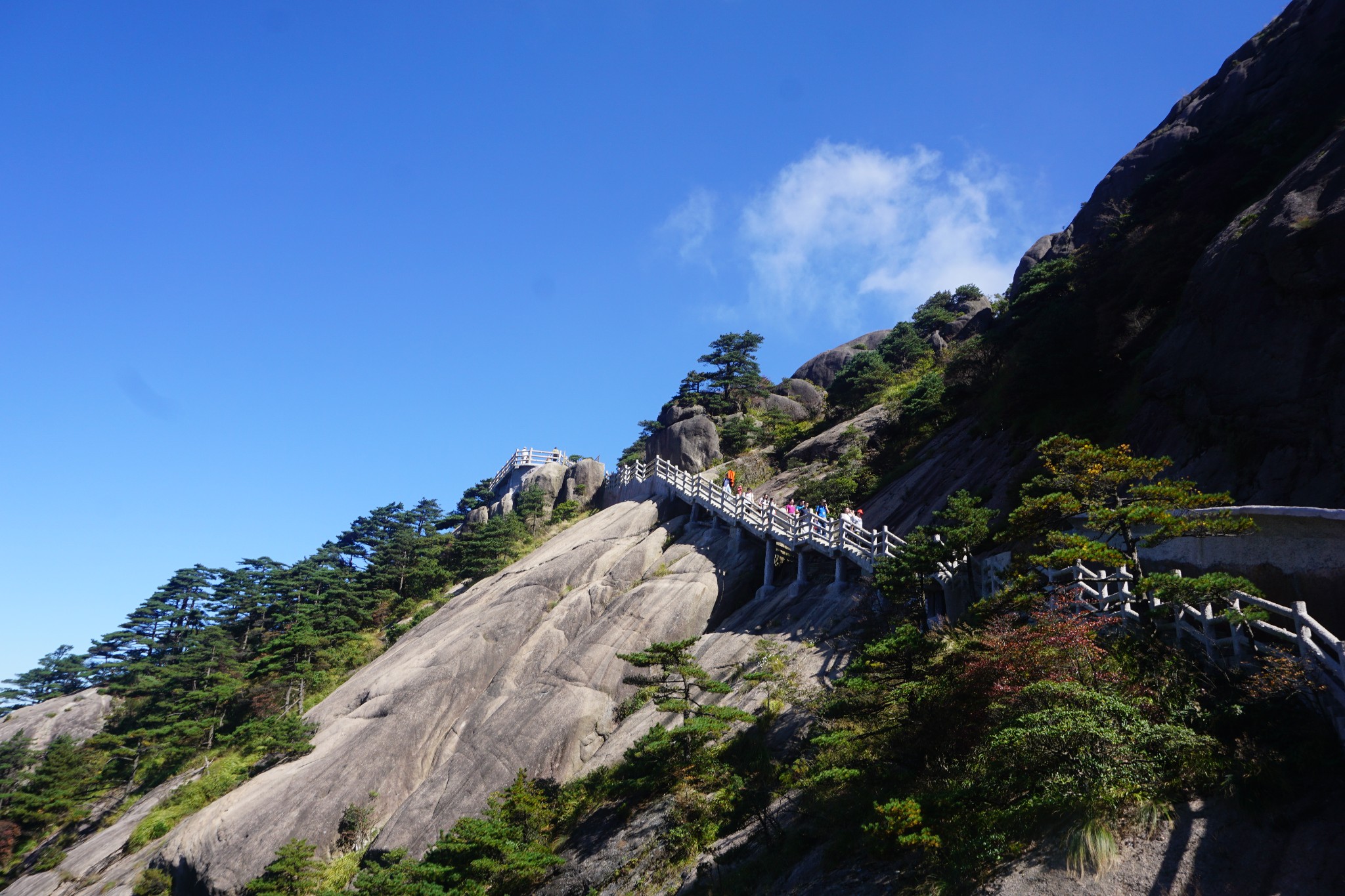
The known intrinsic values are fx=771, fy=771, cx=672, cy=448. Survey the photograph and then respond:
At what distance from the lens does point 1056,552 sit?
13102 mm

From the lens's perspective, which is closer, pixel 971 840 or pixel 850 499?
pixel 971 840

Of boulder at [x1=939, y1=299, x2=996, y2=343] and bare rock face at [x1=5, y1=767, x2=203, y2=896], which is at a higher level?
boulder at [x1=939, y1=299, x2=996, y2=343]

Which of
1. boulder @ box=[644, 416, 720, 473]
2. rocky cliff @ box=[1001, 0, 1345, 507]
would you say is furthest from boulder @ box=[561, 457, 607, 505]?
rocky cliff @ box=[1001, 0, 1345, 507]

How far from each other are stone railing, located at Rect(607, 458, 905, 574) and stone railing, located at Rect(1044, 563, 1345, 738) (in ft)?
20.3

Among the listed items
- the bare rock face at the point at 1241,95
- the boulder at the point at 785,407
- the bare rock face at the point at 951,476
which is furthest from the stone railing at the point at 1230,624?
the boulder at the point at 785,407

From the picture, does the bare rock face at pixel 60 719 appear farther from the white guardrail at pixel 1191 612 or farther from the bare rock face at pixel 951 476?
the bare rock face at pixel 951 476

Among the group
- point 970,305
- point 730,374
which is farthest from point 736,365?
point 970,305

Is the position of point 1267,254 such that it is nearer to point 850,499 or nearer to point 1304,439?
point 1304,439

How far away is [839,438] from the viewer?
42812 millimetres

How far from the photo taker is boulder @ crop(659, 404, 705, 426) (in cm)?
5522

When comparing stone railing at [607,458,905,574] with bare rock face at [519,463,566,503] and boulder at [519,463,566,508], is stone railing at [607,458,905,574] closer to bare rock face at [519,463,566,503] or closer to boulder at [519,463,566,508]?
boulder at [519,463,566,508]

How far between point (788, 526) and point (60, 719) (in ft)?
179

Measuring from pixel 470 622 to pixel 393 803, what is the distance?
732 centimetres

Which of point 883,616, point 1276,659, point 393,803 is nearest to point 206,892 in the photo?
point 393,803
